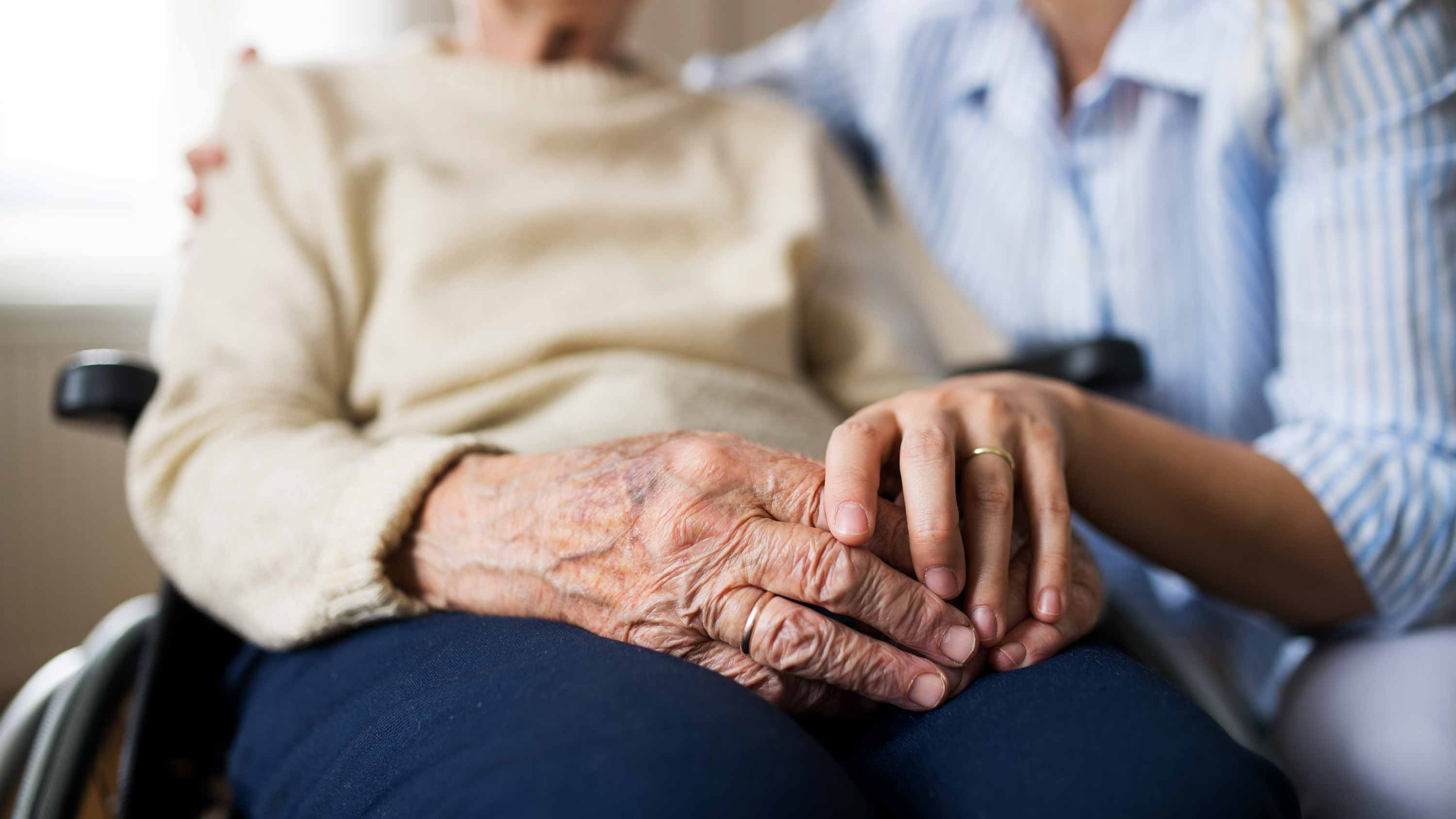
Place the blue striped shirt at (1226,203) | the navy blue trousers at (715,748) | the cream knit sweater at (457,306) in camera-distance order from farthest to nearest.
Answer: the blue striped shirt at (1226,203) < the cream knit sweater at (457,306) < the navy blue trousers at (715,748)

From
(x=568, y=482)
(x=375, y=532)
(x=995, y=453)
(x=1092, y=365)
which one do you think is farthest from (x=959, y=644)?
(x=1092, y=365)

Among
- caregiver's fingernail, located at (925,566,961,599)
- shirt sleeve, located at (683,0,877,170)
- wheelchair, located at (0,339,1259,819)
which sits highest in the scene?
shirt sleeve, located at (683,0,877,170)

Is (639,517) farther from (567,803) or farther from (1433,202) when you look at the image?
(1433,202)

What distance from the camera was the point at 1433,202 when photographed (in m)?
0.75

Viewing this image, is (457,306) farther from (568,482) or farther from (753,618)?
(753,618)

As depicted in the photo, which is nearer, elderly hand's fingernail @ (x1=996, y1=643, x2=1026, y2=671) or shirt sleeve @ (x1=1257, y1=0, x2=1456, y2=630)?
elderly hand's fingernail @ (x1=996, y1=643, x2=1026, y2=671)

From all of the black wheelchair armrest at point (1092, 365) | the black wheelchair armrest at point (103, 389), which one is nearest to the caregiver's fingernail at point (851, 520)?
the black wheelchair armrest at point (1092, 365)

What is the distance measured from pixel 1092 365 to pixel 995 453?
1.30 ft

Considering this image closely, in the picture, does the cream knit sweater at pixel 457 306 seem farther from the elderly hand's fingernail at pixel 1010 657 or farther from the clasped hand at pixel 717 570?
the elderly hand's fingernail at pixel 1010 657

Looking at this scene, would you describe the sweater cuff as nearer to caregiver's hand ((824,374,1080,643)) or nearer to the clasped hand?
the clasped hand

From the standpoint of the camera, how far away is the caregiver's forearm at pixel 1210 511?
67cm

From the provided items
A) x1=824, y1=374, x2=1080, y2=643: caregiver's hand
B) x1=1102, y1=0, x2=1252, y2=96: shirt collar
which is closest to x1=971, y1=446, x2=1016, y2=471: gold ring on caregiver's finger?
x1=824, y1=374, x2=1080, y2=643: caregiver's hand

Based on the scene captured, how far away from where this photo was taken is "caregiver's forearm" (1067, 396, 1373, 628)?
2.20ft

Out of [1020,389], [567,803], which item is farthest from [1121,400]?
[567,803]
